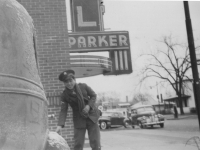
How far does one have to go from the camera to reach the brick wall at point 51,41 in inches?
248

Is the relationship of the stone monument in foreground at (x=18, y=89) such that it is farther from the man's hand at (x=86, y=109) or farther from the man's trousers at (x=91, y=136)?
the man's trousers at (x=91, y=136)

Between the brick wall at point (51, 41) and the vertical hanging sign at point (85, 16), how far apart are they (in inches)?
131

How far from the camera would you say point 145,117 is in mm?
21281

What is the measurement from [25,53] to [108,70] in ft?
32.6

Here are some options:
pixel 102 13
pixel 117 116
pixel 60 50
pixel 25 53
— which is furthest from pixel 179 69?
pixel 25 53

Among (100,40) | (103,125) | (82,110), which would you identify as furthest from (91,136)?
(103,125)

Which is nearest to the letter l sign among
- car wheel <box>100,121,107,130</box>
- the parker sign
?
the parker sign

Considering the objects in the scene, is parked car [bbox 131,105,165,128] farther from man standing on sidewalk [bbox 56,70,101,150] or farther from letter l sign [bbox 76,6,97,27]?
man standing on sidewalk [bbox 56,70,101,150]

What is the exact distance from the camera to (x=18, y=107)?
54.7 inches

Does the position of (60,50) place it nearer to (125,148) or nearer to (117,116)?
(125,148)

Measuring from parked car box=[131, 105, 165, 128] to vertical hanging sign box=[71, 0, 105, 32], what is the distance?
1080 cm

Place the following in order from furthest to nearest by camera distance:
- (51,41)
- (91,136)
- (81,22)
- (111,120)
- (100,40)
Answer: (111,120) < (81,22) < (100,40) < (51,41) < (91,136)

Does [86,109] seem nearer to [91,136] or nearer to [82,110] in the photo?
[82,110]

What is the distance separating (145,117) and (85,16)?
12.4 meters
